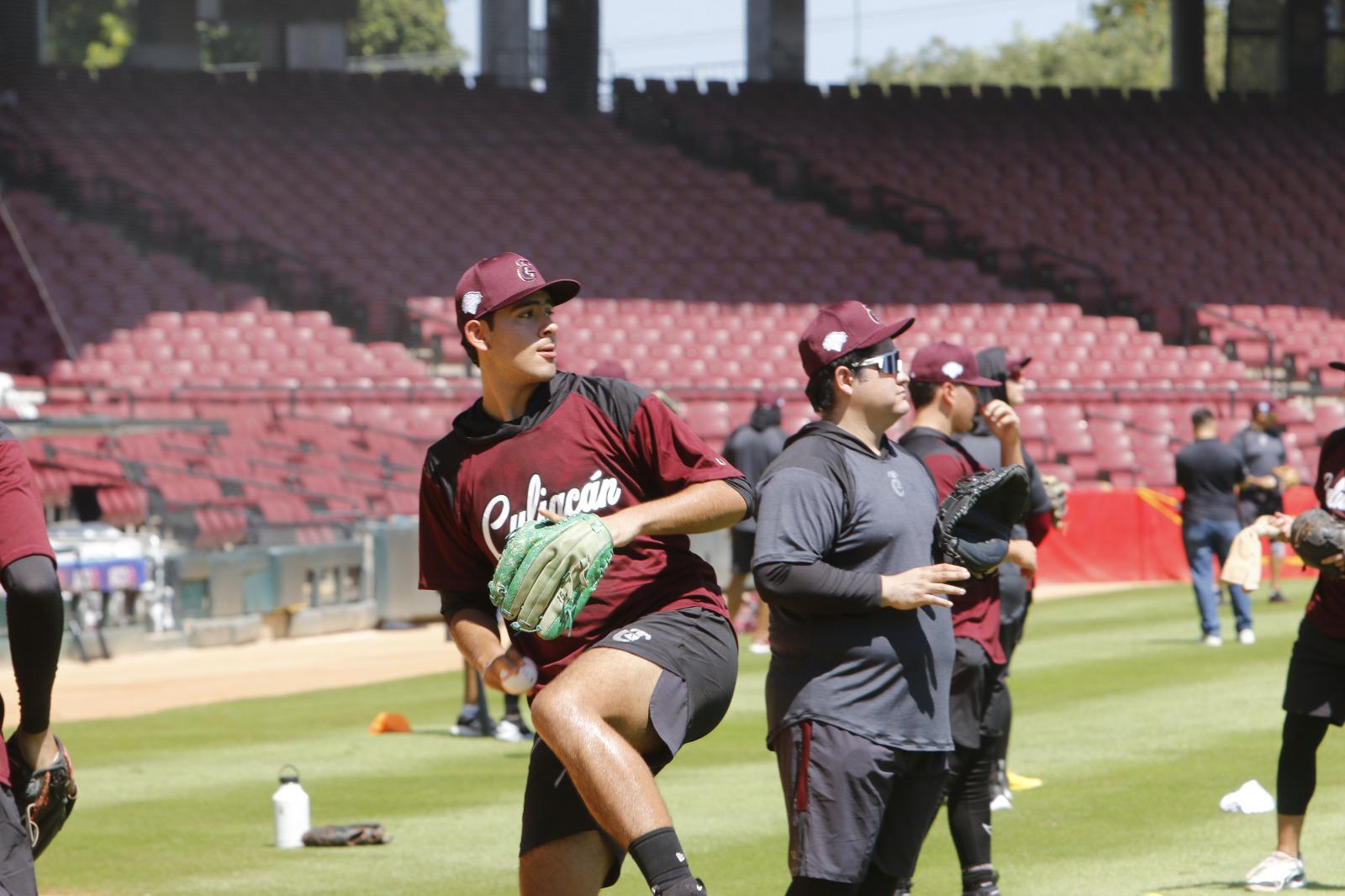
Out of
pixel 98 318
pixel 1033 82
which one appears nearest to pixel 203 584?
pixel 98 318

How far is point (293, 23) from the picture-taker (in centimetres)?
4047

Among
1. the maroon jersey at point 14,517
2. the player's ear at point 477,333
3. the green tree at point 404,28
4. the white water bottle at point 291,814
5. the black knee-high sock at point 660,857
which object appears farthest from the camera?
the green tree at point 404,28

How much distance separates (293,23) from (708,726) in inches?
1493

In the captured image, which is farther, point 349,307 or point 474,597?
point 349,307

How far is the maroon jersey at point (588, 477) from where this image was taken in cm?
481

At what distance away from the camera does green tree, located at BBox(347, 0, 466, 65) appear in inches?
3172

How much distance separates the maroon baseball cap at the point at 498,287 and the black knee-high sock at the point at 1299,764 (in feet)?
12.6

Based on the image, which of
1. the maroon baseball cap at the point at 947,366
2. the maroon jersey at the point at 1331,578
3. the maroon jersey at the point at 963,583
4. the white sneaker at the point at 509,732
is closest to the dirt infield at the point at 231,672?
the white sneaker at the point at 509,732

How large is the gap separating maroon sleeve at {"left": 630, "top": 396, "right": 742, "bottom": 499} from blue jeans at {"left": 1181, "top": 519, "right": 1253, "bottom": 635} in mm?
12380

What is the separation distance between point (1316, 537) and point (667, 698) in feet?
10.2

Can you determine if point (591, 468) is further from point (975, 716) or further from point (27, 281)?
point (27, 281)

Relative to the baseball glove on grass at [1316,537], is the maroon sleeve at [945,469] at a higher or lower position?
higher

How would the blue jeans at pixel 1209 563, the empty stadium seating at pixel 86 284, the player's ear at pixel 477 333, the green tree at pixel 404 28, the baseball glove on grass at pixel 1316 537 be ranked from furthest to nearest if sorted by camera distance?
the green tree at pixel 404 28 < the empty stadium seating at pixel 86 284 < the blue jeans at pixel 1209 563 < the baseball glove on grass at pixel 1316 537 < the player's ear at pixel 477 333

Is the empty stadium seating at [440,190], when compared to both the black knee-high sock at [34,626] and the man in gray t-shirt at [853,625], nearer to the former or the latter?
the man in gray t-shirt at [853,625]
